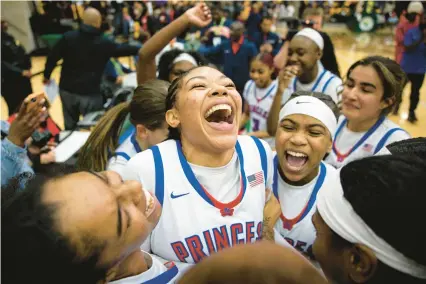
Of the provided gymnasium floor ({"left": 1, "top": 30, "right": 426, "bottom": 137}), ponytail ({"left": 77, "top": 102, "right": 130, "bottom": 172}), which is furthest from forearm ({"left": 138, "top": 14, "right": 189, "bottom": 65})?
gymnasium floor ({"left": 1, "top": 30, "right": 426, "bottom": 137})

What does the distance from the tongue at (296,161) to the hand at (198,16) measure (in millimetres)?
1252

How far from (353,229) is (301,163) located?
0.90 metres

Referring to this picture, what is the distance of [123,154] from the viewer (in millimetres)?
Result: 2092

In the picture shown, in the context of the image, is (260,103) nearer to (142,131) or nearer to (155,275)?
(142,131)

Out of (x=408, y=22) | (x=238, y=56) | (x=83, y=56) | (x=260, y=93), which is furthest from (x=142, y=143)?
(x=408, y=22)

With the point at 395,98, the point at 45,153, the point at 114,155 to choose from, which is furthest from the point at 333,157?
the point at 45,153

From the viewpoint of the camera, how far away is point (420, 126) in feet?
19.5

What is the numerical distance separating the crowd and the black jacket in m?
1.90

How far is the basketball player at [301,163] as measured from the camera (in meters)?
1.70

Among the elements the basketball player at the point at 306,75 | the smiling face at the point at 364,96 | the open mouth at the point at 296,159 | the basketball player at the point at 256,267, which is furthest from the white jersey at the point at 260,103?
the basketball player at the point at 256,267

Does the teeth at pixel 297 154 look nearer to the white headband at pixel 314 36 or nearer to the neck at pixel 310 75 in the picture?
the neck at pixel 310 75

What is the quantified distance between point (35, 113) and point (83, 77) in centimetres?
304

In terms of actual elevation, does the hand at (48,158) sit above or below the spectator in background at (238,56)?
below

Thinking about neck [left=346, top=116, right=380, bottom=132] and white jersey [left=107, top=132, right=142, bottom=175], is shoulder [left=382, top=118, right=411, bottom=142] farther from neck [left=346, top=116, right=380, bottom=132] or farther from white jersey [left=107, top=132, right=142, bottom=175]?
white jersey [left=107, top=132, right=142, bottom=175]
